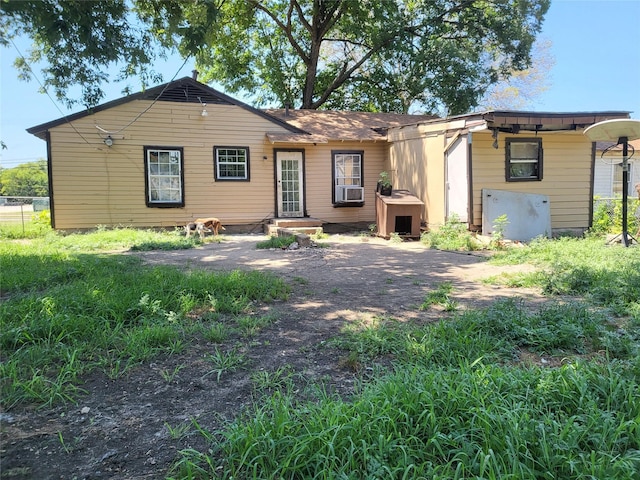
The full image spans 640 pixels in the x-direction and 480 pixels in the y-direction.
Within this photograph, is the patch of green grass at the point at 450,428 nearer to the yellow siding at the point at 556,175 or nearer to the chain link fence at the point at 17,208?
the yellow siding at the point at 556,175

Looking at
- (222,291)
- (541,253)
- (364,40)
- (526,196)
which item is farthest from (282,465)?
(364,40)

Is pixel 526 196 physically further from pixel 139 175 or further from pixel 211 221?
pixel 139 175

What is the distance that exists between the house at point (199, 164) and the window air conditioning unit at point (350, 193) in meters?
0.03

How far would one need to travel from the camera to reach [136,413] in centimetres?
242

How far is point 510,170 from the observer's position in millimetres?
10789

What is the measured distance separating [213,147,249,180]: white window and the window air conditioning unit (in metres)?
3.07

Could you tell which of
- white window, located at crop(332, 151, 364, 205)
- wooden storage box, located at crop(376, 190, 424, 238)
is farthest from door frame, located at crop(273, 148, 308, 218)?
wooden storage box, located at crop(376, 190, 424, 238)

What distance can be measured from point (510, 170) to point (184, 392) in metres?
10.3

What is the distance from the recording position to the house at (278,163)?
10.7m

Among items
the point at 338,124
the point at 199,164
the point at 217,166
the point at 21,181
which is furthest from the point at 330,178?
the point at 21,181

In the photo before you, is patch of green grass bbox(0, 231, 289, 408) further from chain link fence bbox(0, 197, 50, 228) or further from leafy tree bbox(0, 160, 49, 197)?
leafy tree bbox(0, 160, 49, 197)

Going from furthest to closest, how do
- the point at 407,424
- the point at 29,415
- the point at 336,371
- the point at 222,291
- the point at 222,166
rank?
the point at 222,166
the point at 222,291
the point at 336,371
the point at 29,415
the point at 407,424

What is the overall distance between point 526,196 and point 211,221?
8.23 meters

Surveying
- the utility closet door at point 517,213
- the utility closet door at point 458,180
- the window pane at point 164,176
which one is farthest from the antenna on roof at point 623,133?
the window pane at point 164,176
